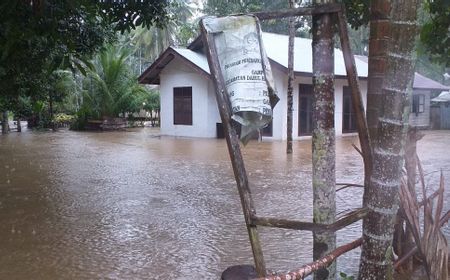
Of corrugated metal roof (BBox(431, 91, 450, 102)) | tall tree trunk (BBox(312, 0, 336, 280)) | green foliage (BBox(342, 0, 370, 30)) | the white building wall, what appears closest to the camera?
tall tree trunk (BBox(312, 0, 336, 280))

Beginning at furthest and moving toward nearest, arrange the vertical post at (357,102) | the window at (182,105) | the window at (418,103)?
1. the window at (418,103)
2. the window at (182,105)
3. the vertical post at (357,102)

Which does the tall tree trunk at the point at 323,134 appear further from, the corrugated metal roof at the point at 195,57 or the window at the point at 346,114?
the window at the point at 346,114

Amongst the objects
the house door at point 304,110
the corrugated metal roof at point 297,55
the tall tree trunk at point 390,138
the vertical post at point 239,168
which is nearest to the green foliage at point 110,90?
the corrugated metal roof at point 297,55

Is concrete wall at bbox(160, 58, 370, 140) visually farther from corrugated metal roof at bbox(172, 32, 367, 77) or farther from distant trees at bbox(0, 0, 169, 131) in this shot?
distant trees at bbox(0, 0, 169, 131)

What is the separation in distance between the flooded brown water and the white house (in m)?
6.20

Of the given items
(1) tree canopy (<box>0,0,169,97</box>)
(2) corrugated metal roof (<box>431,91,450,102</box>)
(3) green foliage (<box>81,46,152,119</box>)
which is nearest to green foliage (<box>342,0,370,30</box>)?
(1) tree canopy (<box>0,0,169,97</box>)

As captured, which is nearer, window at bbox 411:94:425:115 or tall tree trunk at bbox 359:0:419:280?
tall tree trunk at bbox 359:0:419:280

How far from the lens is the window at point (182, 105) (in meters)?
22.2

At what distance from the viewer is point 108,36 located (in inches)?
400

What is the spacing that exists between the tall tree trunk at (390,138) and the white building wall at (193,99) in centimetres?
1833

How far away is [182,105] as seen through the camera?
74.1 ft

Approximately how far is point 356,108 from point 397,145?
14.9 inches

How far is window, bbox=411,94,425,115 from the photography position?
27094 millimetres

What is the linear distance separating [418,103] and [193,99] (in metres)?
13.3
